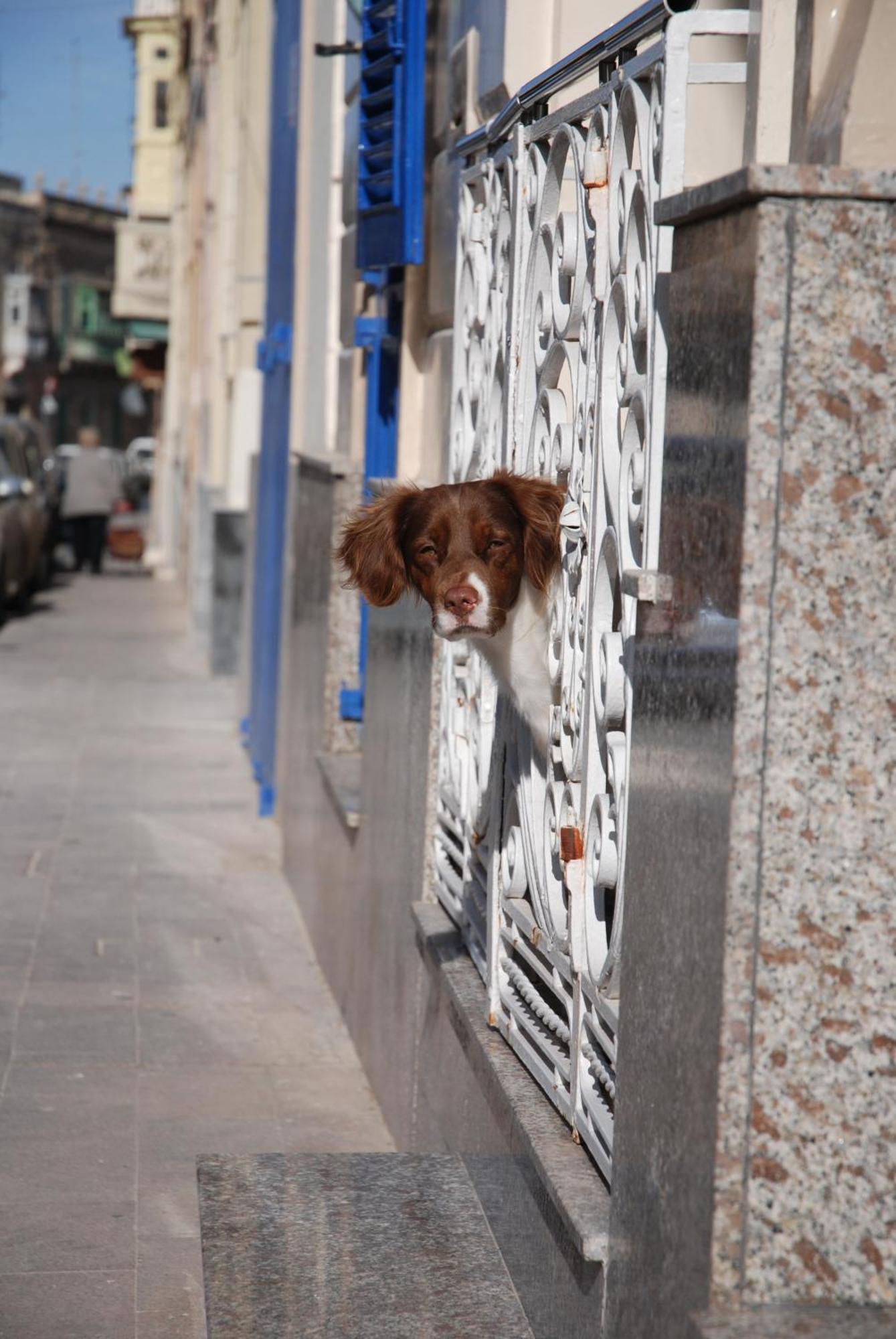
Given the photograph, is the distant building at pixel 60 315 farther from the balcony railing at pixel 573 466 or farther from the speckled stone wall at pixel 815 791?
the speckled stone wall at pixel 815 791

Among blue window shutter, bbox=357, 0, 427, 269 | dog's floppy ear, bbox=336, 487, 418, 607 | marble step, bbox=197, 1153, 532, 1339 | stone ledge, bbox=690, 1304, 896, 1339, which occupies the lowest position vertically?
marble step, bbox=197, 1153, 532, 1339

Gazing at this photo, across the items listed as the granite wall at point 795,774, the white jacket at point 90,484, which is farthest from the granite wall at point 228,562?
the granite wall at point 795,774

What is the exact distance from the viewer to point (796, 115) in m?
3.08

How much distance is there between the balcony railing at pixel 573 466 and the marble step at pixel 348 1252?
1.12 feet

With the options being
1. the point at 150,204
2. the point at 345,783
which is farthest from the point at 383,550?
the point at 150,204

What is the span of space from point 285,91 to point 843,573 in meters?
8.92

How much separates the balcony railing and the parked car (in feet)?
56.5

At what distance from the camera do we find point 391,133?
242 inches

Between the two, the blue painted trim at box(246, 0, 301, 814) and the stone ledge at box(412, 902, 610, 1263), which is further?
the blue painted trim at box(246, 0, 301, 814)

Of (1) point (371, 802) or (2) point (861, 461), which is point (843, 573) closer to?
(2) point (861, 461)

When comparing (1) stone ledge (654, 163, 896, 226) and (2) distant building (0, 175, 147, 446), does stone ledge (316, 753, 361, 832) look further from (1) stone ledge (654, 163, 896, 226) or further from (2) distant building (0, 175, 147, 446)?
(2) distant building (0, 175, 147, 446)

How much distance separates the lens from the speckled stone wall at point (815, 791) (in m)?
2.19

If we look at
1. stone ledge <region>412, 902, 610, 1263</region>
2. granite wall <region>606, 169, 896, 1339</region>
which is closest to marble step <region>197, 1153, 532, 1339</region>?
stone ledge <region>412, 902, 610, 1263</region>

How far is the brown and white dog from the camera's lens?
347cm
